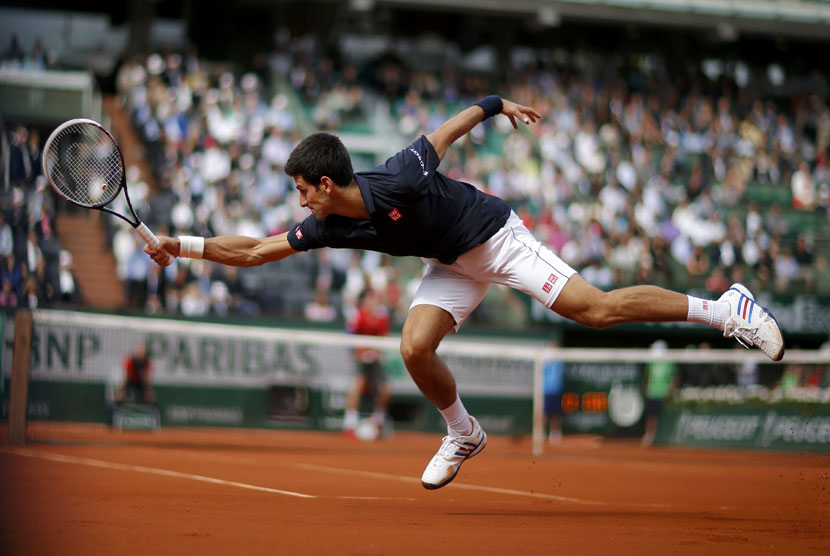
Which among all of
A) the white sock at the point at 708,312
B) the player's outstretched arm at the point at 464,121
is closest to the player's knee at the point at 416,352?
the player's outstretched arm at the point at 464,121

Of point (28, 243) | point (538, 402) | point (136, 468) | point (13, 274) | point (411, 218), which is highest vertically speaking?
point (411, 218)

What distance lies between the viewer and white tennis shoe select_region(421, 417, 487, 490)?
7590 millimetres

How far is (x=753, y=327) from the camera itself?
7.11m

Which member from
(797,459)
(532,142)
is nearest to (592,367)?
(797,459)

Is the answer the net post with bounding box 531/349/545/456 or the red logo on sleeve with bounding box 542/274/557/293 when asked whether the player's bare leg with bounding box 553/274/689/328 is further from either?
the net post with bounding box 531/349/545/456

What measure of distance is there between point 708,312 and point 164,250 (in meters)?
3.47

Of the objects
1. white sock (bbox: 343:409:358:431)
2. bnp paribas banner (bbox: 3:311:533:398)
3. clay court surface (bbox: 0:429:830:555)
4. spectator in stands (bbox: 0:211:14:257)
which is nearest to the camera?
clay court surface (bbox: 0:429:830:555)

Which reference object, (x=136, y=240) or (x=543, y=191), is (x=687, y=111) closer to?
(x=543, y=191)

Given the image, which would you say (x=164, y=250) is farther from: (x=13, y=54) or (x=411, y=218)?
(x=13, y=54)

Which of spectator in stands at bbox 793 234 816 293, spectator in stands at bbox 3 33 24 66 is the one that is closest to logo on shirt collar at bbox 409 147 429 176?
spectator in stands at bbox 3 33 24 66

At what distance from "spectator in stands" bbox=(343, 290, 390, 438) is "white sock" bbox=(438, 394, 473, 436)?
8.04 m

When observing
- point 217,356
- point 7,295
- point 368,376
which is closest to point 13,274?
point 7,295

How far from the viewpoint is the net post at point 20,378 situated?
1223cm

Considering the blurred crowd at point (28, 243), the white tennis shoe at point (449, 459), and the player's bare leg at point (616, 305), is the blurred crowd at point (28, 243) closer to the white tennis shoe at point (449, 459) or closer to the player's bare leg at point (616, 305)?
the white tennis shoe at point (449, 459)
